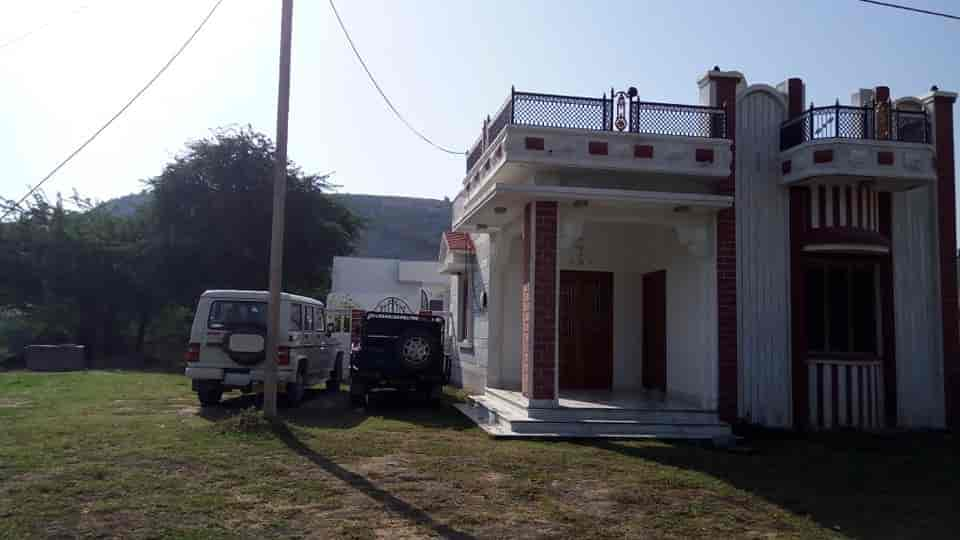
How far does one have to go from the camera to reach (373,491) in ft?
24.1

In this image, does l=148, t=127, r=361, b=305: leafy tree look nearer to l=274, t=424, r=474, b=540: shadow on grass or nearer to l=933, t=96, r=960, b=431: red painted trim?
l=274, t=424, r=474, b=540: shadow on grass

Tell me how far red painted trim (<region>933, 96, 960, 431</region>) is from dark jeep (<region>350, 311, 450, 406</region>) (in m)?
8.23

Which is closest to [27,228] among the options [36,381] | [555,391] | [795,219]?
[36,381]

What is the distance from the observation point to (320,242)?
30141mm

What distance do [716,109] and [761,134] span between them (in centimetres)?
114

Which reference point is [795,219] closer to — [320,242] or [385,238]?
[320,242]

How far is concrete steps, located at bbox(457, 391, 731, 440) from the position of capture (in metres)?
10.5

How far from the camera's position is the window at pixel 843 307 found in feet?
39.9

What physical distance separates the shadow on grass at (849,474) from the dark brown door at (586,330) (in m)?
3.97

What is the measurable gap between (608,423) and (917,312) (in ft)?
18.2

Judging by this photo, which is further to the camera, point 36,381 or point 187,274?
point 187,274

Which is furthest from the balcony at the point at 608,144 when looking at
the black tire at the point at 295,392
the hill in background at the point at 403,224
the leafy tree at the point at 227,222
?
the hill in background at the point at 403,224

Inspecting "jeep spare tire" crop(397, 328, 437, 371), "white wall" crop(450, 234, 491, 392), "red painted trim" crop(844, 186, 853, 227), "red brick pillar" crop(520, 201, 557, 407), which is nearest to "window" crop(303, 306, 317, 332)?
"jeep spare tire" crop(397, 328, 437, 371)

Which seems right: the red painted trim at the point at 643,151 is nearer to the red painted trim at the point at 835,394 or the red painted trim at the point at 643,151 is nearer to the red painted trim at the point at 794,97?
the red painted trim at the point at 794,97
